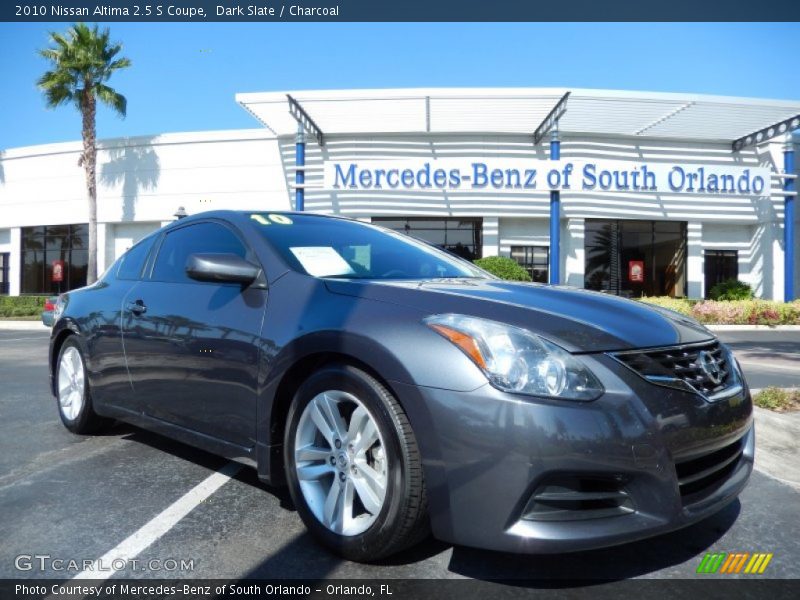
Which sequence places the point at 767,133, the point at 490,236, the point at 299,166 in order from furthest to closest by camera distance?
the point at 490,236 < the point at 767,133 < the point at 299,166

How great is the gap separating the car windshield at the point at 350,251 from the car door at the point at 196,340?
218mm

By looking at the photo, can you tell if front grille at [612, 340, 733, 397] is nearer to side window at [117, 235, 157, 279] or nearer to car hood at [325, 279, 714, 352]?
car hood at [325, 279, 714, 352]

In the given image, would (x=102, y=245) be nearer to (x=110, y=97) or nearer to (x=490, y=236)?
(x=110, y=97)

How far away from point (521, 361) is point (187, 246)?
2325 millimetres

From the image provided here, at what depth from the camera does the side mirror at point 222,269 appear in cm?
270

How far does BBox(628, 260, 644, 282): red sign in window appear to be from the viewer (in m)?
22.7

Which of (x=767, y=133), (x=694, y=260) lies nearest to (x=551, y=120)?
(x=767, y=133)

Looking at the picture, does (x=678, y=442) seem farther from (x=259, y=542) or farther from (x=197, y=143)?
(x=197, y=143)

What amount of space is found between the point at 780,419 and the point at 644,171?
679 inches

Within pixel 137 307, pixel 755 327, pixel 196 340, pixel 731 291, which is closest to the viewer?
pixel 196 340

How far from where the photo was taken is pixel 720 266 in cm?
2277

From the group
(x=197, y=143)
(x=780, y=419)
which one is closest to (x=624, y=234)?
(x=197, y=143)

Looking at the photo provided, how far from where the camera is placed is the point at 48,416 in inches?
→ 192

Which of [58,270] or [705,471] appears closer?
[705,471]
